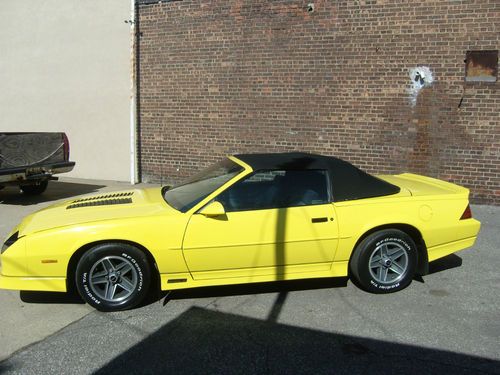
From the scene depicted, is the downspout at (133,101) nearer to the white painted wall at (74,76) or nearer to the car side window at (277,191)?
the white painted wall at (74,76)

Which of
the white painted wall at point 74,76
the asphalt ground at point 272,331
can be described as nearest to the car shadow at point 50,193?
the white painted wall at point 74,76

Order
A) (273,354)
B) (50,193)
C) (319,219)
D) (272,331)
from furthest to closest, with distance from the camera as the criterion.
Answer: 1. (50,193)
2. (319,219)
3. (272,331)
4. (273,354)

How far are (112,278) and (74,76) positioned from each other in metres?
9.30

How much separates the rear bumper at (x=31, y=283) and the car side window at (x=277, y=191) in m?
1.54

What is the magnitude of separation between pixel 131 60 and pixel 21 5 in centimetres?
408

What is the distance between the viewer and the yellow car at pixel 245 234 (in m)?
3.97

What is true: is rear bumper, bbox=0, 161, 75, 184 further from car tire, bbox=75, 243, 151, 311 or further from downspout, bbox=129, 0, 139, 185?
car tire, bbox=75, 243, 151, 311

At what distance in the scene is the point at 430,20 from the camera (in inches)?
333

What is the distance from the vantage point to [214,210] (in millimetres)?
3994

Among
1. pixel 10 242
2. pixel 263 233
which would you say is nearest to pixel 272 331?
pixel 263 233

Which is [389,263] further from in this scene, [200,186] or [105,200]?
[105,200]

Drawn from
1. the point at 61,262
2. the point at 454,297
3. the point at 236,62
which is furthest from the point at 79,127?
the point at 454,297

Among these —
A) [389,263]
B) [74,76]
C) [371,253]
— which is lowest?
[389,263]

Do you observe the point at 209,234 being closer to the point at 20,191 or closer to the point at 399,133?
the point at 399,133
